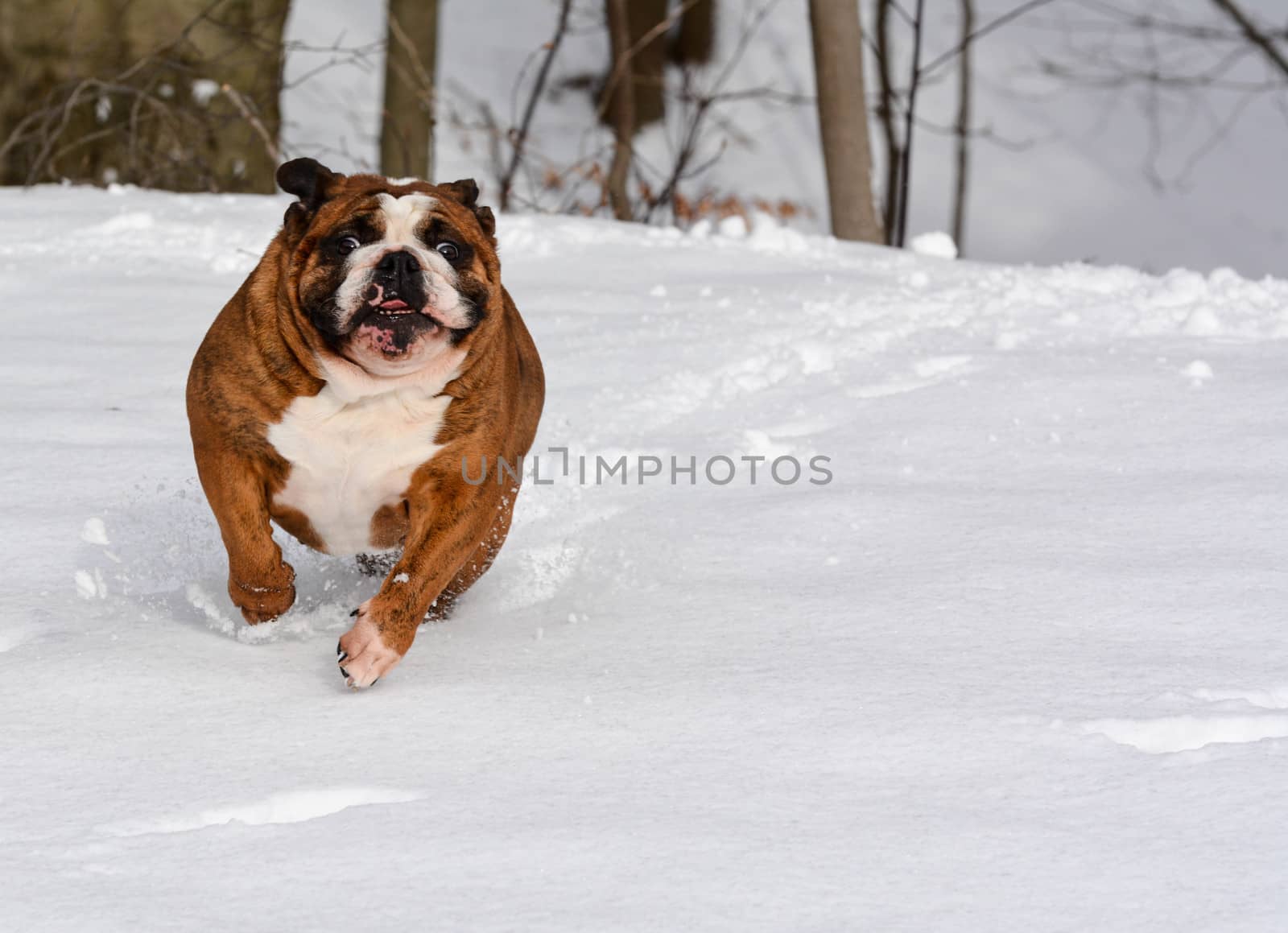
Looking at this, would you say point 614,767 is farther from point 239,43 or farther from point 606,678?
point 239,43

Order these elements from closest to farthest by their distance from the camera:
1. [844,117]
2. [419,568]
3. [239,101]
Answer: [419,568]
[239,101]
[844,117]

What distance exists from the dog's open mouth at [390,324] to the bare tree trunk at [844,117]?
5.44 meters

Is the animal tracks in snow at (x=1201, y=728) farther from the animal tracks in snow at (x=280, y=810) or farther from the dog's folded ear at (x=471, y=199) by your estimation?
the dog's folded ear at (x=471, y=199)

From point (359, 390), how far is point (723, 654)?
36.5 inches

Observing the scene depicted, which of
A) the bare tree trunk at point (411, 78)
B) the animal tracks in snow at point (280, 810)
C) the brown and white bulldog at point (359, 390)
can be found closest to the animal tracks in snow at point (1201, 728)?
the animal tracks in snow at point (280, 810)

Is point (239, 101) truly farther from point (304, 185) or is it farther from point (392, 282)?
point (392, 282)

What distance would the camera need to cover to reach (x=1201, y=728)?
8.89ft

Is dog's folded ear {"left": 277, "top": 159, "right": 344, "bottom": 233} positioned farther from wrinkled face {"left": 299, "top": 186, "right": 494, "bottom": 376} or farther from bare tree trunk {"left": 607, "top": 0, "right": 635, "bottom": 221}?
bare tree trunk {"left": 607, "top": 0, "right": 635, "bottom": 221}

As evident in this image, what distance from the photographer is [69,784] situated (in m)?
2.47

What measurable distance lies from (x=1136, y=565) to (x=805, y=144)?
37.7 feet

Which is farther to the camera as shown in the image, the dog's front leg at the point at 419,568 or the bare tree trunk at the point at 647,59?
the bare tree trunk at the point at 647,59

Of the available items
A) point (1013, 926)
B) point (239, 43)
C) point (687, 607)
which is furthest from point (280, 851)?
point (239, 43)

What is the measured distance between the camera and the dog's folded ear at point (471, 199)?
3420 millimetres

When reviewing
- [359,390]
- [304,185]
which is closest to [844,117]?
[304,185]
